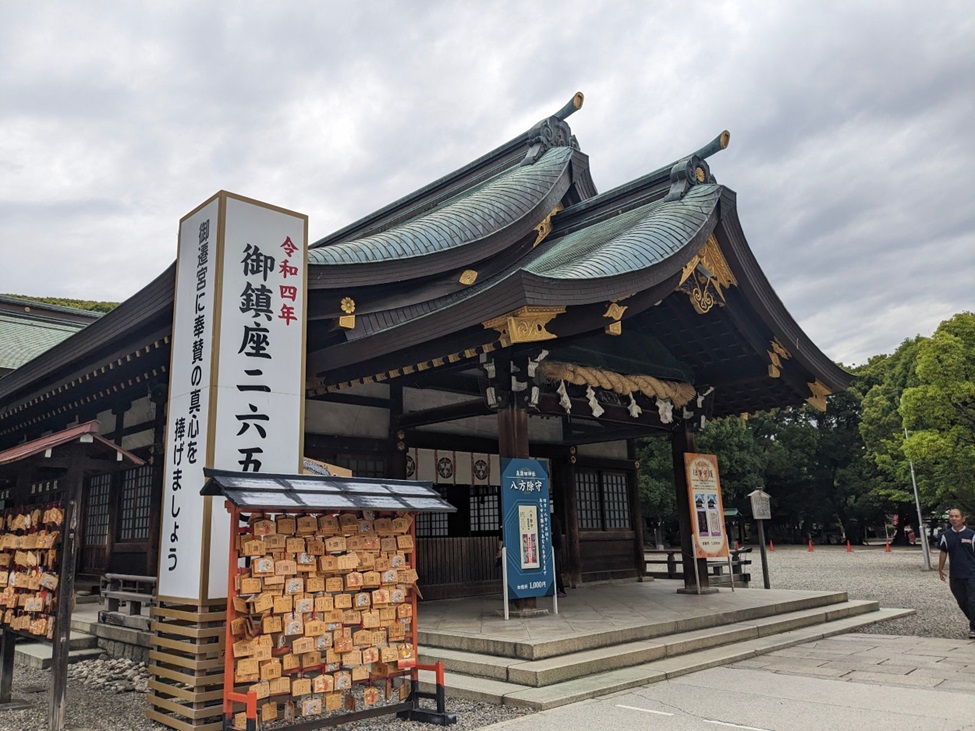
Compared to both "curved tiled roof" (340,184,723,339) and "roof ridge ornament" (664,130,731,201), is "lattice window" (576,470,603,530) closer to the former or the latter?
"curved tiled roof" (340,184,723,339)

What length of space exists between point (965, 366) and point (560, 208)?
45.4 feet

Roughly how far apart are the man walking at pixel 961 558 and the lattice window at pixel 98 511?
41.3 feet

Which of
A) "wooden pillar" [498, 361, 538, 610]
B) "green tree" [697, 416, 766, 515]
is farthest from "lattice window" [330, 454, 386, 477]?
"green tree" [697, 416, 766, 515]

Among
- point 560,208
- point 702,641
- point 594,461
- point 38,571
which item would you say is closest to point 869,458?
point 594,461

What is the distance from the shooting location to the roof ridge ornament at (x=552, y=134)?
1288cm

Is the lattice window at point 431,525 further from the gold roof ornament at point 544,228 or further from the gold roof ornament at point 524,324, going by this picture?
the gold roof ornament at point 524,324

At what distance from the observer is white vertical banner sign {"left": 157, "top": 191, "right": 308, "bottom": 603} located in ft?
18.5

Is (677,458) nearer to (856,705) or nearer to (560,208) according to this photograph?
(560,208)

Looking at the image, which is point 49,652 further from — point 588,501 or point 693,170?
point 693,170

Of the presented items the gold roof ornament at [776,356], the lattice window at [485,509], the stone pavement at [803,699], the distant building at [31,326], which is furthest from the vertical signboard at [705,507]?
the distant building at [31,326]

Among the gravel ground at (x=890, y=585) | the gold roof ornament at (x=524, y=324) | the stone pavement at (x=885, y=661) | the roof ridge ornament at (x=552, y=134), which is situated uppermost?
the roof ridge ornament at (x=552, y=134)

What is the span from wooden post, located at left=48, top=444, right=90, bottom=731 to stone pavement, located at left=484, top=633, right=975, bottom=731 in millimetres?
3552

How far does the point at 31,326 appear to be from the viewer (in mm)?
19312

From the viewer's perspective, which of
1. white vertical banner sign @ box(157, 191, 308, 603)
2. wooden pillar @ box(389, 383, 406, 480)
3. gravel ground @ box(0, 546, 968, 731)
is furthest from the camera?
wooden pillar @ box(389, 383, 406, 480)
